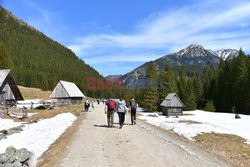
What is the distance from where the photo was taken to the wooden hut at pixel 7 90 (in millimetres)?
42875

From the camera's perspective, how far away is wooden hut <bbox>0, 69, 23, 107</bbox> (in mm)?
42875

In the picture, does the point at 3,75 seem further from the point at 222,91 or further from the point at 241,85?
the point at 222,91

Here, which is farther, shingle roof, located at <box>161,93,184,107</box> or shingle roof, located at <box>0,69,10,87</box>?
shingle roof, located at <box>161,93,184,107</box>

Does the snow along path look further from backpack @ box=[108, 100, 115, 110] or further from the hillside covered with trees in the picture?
the hillside covered with trees

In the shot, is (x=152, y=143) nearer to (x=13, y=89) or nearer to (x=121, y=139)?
(x=121, y=139)

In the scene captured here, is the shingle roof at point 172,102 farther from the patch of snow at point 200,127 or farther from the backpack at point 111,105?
the backpack at point 111,105

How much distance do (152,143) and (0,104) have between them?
33633 millimetres

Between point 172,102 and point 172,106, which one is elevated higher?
point 172,102

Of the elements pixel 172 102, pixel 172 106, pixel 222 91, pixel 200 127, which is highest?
pixel 222 91

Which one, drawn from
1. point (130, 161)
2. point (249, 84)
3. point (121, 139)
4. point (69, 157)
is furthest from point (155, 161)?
point (249, 84)

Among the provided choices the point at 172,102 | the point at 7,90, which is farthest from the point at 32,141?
the point at 172,102

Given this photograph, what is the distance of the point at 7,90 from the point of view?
150ft

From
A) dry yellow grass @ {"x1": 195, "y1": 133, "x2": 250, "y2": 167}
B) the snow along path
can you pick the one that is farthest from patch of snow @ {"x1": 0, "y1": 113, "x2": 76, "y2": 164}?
dry yellow grass @ {"x1": 195, "y1": 133, "x2": 250, "y2": 167}

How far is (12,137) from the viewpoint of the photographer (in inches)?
722
